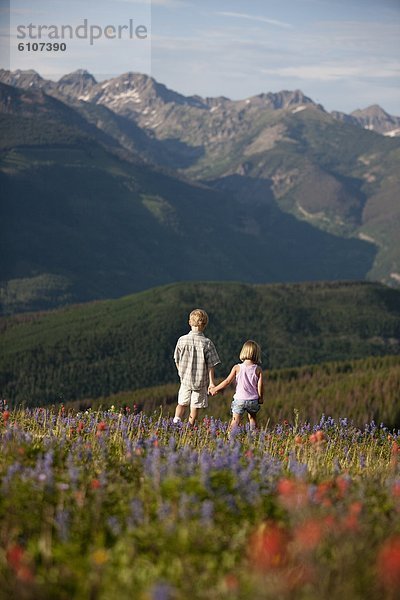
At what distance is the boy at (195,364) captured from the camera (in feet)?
57.6

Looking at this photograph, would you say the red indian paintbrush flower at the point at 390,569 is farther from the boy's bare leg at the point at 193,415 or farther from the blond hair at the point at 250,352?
the boy's bare leg at the point at 193,415

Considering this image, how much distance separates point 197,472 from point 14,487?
6.35ft

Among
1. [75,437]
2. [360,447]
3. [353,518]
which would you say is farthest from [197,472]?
[360,447]

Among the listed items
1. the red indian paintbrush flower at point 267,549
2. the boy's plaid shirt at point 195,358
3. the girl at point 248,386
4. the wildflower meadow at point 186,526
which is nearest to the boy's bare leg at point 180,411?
the boy's plaid shirt at point 195,358

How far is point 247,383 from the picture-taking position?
57.1 feet

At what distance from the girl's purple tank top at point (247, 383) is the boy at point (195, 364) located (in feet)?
1.81

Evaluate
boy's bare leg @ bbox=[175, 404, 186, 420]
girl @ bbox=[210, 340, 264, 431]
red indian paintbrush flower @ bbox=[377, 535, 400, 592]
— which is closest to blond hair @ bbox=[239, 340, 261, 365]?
girl @ bbox=[210, 340, 264, 431]

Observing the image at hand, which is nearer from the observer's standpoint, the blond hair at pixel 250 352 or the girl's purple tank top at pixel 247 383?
the blond hair at pixel 250 352

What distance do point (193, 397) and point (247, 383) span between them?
3.92ft

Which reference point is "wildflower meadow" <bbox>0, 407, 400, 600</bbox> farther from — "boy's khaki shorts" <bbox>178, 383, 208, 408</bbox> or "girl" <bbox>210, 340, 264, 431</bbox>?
"boy's khaki shorts" <bbox>178, 383, 208, 408</bbox>

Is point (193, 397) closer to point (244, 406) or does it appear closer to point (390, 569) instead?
point (244, 406)

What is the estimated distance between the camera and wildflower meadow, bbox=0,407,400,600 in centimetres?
689

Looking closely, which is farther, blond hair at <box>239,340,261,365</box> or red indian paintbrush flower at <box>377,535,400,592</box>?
blond hair at <box>239,340,261,365</box>

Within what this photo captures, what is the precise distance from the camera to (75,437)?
13039mm
